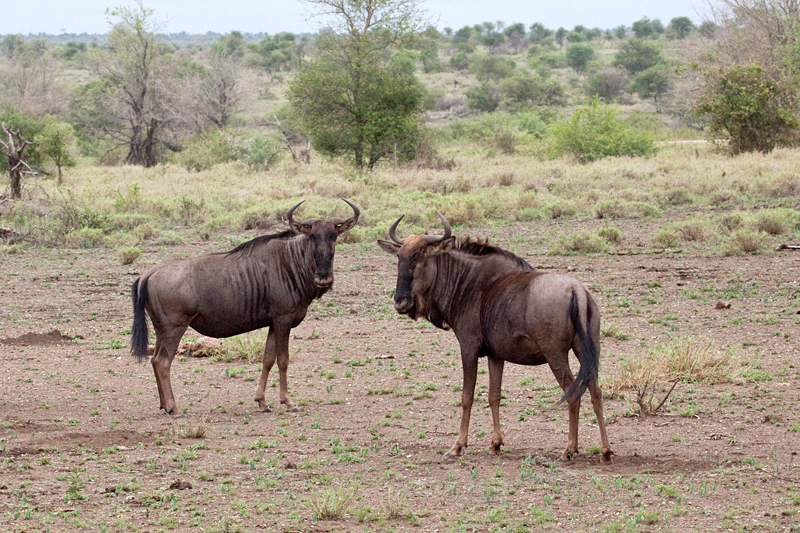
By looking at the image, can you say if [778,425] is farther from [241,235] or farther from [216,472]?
[241,235]

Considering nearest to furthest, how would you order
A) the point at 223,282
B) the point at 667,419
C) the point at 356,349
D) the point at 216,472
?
1. the point at 216,472
2. the point at 667,419
3. the point at 223,282
4. the point at 356,349

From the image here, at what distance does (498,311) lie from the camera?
233 inches

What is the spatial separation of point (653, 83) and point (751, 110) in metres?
30.4

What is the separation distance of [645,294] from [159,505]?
7869 mm

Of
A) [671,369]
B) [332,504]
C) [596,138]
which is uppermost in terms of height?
Answer: [596,138]

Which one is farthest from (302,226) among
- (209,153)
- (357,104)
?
(209,153)

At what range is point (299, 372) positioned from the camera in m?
8.82

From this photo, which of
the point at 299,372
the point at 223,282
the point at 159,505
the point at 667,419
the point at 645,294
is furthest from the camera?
the point at 645,294

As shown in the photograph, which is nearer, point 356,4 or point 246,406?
point 246,406

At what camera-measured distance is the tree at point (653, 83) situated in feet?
180

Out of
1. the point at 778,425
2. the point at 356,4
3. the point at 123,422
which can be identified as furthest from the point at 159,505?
the point at 356,4

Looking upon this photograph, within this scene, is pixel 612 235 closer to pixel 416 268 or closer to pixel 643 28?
pixel 416 268

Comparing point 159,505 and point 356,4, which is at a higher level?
point 356,4

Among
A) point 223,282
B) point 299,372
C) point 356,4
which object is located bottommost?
point 299,372
